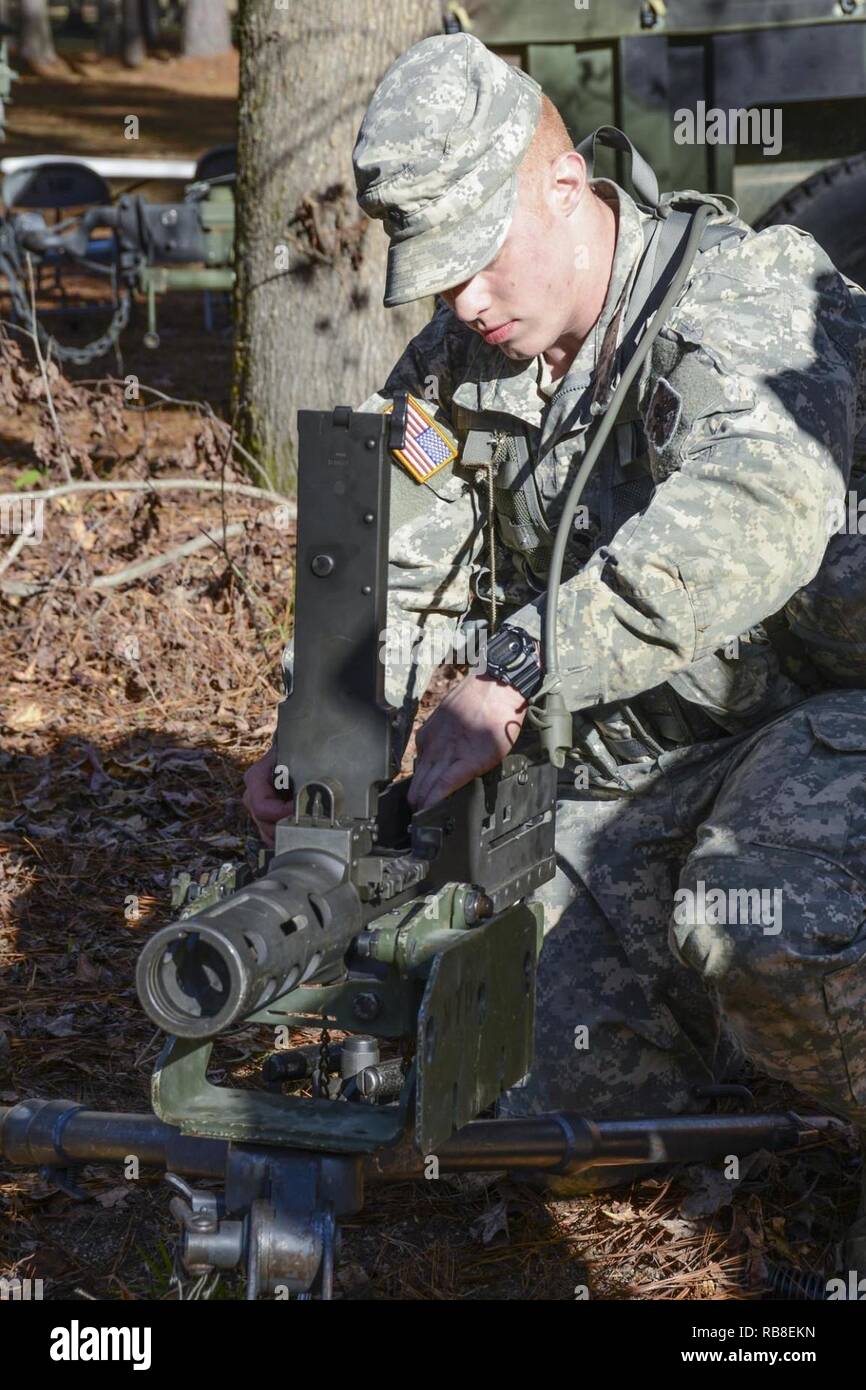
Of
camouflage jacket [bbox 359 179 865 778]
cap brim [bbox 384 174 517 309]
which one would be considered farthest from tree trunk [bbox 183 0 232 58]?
cap brim [bbox 384 174 517 309]

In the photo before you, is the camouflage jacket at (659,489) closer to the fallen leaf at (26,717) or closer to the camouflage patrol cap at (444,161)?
the camouflage patrol cap at (444,161)

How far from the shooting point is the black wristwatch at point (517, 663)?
270 centimetres

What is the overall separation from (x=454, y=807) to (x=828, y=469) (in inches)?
35.2

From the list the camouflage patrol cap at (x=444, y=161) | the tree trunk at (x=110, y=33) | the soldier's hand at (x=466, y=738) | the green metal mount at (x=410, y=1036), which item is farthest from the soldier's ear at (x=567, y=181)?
the tree trunk at (x=110, y=33)

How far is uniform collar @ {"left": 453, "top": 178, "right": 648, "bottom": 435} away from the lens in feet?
10.9

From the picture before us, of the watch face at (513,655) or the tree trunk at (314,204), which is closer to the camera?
the watch face at (513,655)

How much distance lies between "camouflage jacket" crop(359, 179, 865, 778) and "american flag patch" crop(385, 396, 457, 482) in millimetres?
40

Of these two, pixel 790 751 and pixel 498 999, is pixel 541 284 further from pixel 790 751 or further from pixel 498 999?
pixel 498 999

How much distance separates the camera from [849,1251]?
10.2ft

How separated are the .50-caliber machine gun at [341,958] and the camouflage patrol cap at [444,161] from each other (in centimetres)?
66

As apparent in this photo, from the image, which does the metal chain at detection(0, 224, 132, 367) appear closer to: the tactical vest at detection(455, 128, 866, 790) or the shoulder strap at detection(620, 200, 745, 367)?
the tactical vest at detection(455, 128, 866, 790)

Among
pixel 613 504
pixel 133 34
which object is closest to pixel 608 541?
pixel 613 504
